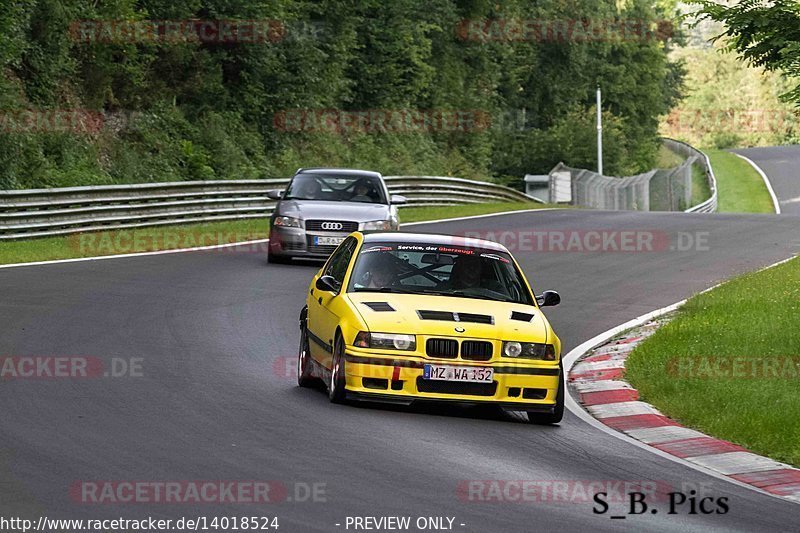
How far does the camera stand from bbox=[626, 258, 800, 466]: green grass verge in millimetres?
10773

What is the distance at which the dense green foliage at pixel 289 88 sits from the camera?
33906 mm

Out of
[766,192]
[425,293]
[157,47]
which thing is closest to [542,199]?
[766,192]

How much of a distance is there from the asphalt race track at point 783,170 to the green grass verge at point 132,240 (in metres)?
38.5

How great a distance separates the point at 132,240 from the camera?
27.0 m

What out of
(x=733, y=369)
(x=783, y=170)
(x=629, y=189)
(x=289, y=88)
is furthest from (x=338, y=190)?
(x=783, y=170)

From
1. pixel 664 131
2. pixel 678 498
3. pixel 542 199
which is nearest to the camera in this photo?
pixel 678 498

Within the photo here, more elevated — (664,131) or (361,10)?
(361,10)

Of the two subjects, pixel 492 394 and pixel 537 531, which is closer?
pixel 537 531

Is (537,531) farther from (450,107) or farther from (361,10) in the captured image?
(450,107)

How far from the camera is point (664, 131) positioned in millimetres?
167375

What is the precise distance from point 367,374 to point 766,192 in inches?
2562

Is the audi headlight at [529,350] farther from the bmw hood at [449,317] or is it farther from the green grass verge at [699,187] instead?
the green grass verge at [699,187]

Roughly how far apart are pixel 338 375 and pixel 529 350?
1.53 m

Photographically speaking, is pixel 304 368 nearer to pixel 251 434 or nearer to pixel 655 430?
pixel 251 434
